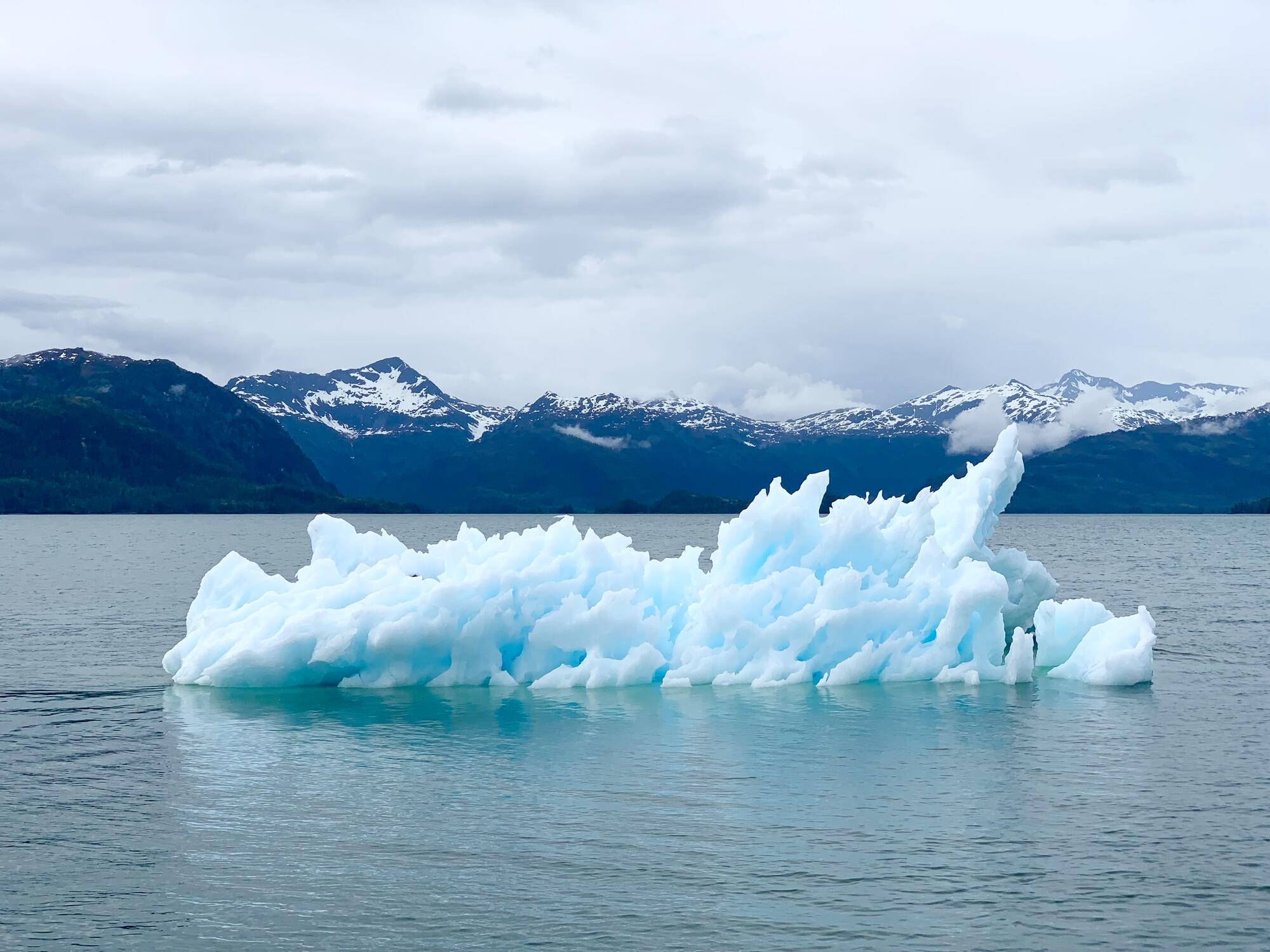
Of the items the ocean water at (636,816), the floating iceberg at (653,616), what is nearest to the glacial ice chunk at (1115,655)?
the floating iceberg at (653,616)

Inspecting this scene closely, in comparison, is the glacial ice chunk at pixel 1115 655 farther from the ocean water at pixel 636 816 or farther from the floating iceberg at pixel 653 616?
the ocean water at pixel 636 816

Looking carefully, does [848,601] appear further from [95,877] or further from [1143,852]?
[95,877]

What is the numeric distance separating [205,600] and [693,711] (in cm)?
1348

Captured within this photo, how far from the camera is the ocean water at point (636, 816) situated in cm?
1472

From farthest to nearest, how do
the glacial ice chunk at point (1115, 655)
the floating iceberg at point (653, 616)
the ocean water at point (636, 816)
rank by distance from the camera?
the glacial ice chunk at point (1115, 655)
the floating iceberg at point (653, 616)
the ocean water at point (636, 816)

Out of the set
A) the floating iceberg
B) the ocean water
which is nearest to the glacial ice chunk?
the floating iceberg

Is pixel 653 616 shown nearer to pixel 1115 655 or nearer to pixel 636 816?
pixel 1115 655

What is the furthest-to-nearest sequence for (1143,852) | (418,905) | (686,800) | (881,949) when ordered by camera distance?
1. (686,800)
2. (1143,852)
3. (418,905)
4. (881,949)

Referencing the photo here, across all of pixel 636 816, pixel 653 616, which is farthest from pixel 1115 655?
pixel 636 816

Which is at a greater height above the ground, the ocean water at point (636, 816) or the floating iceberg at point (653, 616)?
the floating iceberg at point (653, 616)

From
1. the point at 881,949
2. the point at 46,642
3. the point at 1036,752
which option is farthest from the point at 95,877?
the point at 46,642

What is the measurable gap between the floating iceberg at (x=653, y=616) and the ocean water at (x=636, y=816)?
88 cm

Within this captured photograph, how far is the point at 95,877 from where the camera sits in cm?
1616

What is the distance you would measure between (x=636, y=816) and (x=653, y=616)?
521 inches
